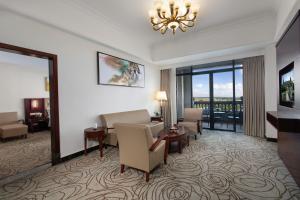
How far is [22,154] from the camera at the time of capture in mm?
3652

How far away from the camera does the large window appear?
5.40 metres

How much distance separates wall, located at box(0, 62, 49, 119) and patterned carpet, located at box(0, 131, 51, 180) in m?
1.63

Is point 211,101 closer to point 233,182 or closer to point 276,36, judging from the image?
point 276,36

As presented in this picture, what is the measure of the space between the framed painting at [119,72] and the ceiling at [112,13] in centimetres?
41

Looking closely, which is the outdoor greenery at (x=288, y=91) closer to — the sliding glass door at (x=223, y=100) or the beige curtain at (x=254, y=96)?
the beige curtain at (x=254, y=96)

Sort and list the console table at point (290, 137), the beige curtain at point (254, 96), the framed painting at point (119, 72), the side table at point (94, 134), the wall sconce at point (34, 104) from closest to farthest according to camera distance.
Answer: the console table at point (290, 137) < the side table at point (94, 134) < the framed painting at point (119, 72) < the beige curtain at point (254, 96) < the wall sconce at point (34, 104)

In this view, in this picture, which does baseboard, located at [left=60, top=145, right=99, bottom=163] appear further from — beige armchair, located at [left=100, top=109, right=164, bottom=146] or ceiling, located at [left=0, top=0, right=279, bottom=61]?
ceiling, located at [left=0, top=0, right=279, bottom=61]

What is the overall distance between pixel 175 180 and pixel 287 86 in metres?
2.71

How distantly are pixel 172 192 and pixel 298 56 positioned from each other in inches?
104

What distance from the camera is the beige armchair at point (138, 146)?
2.31m

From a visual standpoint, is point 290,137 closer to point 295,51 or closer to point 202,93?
point 295,51

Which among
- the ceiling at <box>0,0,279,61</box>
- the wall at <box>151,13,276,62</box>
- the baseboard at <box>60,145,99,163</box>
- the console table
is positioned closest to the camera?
the console table

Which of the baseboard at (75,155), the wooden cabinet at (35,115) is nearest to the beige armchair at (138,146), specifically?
the baseboard at (75,155)

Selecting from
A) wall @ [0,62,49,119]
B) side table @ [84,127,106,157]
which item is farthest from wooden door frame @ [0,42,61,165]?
wall @ [0,62,49,119]
